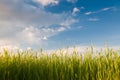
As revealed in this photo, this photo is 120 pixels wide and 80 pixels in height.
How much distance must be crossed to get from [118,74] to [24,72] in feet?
7.89

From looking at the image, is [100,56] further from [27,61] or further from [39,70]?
[27,61]

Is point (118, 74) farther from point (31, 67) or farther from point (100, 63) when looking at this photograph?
point (31, 67)

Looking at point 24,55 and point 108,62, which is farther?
point 24,55

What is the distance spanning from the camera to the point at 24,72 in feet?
21.1

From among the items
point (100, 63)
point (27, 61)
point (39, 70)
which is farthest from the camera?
point (27, 61)

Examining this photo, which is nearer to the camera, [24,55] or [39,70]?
[39,70]

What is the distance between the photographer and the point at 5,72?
616 centimetres

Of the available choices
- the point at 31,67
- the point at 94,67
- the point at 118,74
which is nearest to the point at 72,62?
the point at 94,67

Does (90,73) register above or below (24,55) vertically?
below

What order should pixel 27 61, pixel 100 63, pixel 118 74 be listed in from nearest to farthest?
pixel 118 74 < pixel 100 63 < pixel 27 61

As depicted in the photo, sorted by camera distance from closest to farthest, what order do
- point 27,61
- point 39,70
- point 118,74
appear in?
point 118,74, point 39,70, point 27,61

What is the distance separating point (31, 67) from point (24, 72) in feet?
0.75

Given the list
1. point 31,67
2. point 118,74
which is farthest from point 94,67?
point 31,67

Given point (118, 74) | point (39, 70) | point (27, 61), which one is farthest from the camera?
point (27, 61)
